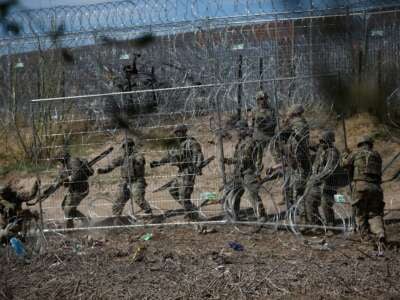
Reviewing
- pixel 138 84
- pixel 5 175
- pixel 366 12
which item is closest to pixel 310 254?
pixel 366 12

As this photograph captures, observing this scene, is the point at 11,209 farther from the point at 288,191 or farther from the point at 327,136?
the point at 327,136

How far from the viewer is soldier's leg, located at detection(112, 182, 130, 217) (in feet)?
26.8

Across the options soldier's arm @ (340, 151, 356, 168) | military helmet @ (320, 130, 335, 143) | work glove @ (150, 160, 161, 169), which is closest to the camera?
soldier's arm @ (340, 151, 356, 168)

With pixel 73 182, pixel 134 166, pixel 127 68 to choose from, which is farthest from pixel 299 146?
pixel 127 68

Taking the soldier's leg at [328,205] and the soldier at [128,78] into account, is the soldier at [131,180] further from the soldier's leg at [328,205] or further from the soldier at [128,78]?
the soldier at [128,78]

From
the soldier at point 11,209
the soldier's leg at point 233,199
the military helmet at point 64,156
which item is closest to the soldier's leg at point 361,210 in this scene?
the soldier's leg at point 233,199

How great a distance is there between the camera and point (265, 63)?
11.7 m

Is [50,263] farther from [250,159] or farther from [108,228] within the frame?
[250,159]

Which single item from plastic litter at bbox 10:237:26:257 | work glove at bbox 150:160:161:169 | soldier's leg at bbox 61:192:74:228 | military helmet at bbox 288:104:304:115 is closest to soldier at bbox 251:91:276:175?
military helmet at bbox 288:104:304:115

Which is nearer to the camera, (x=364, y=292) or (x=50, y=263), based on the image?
(x=364, y=292)

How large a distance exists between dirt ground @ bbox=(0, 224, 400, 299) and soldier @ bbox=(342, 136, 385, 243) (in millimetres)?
244

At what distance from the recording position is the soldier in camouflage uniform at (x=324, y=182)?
23.3 ft

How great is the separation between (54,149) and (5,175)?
16.0 feet

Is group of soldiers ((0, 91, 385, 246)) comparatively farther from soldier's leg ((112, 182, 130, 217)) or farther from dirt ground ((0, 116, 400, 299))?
dirt ground ((0, 116, 400, 299))
